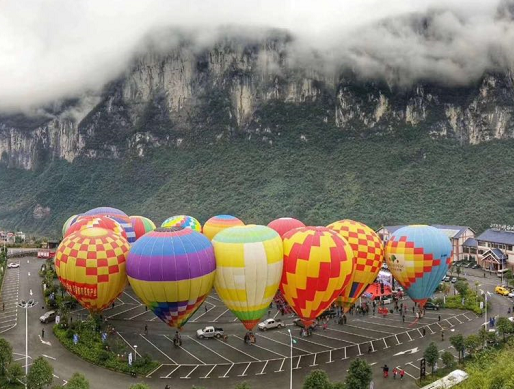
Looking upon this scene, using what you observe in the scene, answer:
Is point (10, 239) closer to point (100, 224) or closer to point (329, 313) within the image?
point (100, 224)

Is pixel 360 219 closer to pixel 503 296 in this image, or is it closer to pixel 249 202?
pixel 249 202

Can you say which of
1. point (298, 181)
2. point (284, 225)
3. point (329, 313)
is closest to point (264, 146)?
point (298, 181)

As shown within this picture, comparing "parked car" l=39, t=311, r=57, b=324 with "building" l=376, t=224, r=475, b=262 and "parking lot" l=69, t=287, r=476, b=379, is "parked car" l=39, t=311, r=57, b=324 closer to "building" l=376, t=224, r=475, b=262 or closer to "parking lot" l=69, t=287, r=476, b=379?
"parking lot" l=69, t=287, r=476, b=379

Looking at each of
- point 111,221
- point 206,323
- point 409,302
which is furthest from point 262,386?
point 409,302

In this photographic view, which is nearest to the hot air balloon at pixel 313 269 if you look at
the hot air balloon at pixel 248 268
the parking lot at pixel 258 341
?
the hot air balloon at pixel 248 268

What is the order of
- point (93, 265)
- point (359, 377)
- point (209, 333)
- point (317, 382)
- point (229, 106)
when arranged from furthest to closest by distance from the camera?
point (229, 106) < point (209, 333) < point (93, 265) < point (359, 377) < point (317, 382)

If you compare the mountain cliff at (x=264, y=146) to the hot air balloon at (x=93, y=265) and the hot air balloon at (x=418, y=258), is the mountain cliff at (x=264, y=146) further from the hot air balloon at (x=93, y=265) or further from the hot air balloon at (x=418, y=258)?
the hot air balloon at (x=93, y=265)
